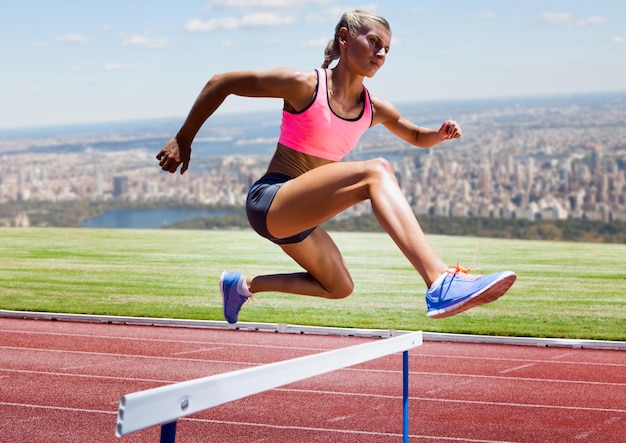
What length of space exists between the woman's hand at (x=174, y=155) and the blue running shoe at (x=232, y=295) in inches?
39.0

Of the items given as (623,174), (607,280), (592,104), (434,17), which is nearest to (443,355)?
(607,280)

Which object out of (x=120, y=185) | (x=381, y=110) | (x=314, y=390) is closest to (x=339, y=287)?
(x=381, y=110)

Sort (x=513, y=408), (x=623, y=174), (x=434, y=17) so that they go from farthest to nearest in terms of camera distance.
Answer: (x=434, y=17)
(x=623, y=174)
(x=513, y=408)

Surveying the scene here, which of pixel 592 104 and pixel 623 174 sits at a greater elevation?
pixel 592 104

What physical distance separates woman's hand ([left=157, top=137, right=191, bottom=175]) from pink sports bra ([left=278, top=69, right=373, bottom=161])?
1.15ft

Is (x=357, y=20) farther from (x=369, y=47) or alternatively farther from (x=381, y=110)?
(x=381, y=110)

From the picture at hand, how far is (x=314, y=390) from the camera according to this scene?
6.12 meters

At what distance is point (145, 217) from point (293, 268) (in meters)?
22.2

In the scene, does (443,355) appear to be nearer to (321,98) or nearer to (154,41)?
(321,98)

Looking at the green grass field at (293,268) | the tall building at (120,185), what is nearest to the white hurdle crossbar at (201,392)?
the green grass field at (293,268)

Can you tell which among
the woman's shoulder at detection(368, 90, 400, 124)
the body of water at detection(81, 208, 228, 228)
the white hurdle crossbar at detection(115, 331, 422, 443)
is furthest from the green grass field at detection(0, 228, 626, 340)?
the body of water at detection(81, 208, 228, 228)

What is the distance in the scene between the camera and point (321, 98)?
300 cm

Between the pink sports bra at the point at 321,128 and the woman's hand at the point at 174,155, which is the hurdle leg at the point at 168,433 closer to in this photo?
the woman's hand at the point at 174,155

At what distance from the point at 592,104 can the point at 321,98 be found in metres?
56.4
